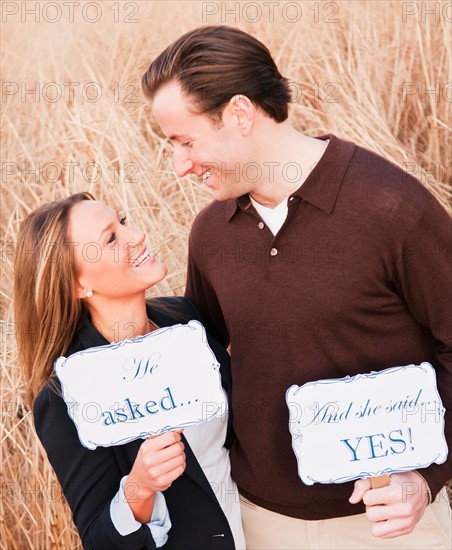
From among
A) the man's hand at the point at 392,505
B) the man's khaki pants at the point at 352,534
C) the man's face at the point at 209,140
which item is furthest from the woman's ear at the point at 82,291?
the man's hand at the point at 392,505

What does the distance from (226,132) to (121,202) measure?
1013mm

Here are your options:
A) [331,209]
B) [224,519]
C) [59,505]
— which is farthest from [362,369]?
[59,505]

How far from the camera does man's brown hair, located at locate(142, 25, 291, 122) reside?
1.76 m

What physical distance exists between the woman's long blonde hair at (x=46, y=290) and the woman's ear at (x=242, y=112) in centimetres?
47

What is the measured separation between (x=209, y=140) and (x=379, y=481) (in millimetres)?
838

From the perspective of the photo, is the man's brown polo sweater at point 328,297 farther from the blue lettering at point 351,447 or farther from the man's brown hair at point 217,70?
the man's brown hair at point 217,70

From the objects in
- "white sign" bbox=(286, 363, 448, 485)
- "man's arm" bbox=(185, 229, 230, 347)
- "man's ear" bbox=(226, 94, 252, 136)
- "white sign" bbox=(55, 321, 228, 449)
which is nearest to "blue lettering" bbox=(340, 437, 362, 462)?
"white sign" bbox=(286, 363, 448, 485)

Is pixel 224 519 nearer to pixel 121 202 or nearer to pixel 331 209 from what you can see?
pixel 331 209

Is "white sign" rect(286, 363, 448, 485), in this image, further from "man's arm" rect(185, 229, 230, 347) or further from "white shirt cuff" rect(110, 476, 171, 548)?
"man's arm" rect(185, 229, 230, 347)

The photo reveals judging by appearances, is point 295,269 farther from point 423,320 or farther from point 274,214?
point 423,320

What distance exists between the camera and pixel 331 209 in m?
1.65

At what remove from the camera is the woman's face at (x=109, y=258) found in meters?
1.87

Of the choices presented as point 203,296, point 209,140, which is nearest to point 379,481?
point 203,296

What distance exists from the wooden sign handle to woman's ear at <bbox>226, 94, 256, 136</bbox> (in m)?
0.81
